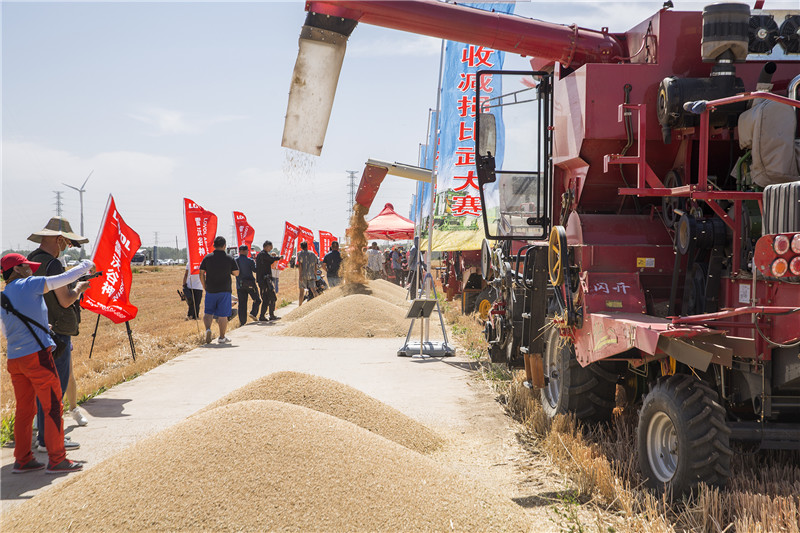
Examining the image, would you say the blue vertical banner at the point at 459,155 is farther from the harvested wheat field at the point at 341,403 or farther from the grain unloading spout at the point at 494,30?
the harvested wheat field at the point at 341,403

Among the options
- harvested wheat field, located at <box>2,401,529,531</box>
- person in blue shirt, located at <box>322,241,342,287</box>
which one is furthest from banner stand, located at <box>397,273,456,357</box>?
person in blue shirt, located at <box>322,241,342,287</box>

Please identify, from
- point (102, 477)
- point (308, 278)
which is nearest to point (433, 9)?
point (102, 477)

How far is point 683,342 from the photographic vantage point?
3.88m

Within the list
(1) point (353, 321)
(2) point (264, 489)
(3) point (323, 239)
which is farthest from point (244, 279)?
(3) point (323, 239)

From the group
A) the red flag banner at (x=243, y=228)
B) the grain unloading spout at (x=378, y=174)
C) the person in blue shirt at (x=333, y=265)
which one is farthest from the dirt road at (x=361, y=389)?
the red flag banner at (x=243, y=228)

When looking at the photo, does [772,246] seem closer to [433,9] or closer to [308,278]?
[433,9]

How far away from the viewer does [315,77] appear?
5758 millimetres

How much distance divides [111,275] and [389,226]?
20.6 m

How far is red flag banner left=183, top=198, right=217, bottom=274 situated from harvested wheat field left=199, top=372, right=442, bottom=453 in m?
8.12

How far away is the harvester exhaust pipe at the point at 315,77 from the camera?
5.69m

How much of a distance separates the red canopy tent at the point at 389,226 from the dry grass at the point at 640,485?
22.0m

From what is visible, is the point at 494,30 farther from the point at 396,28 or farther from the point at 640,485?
→ the point at 640,485

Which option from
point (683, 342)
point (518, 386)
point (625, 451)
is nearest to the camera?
point (683, 342)

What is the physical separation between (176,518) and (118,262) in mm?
5970
